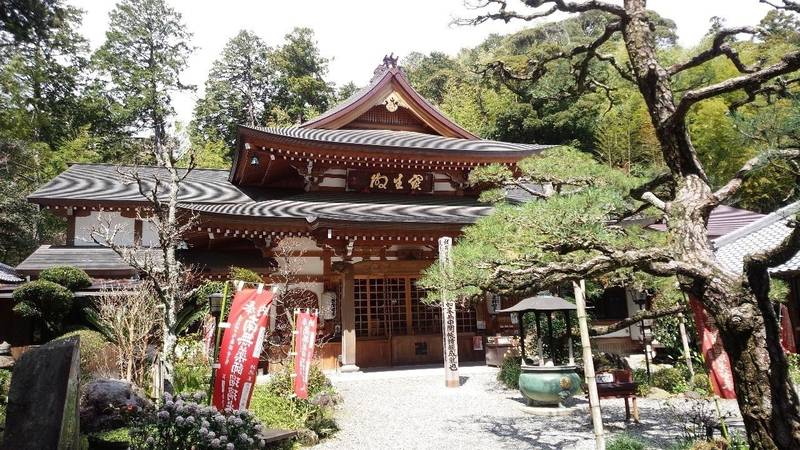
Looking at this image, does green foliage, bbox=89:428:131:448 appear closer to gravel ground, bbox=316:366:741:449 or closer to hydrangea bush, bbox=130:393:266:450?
hydrangea bush, bbox=130:393:266:450

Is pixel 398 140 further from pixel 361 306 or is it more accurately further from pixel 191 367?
pixel 191 367

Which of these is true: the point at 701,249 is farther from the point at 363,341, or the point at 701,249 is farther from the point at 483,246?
the point at 363,341

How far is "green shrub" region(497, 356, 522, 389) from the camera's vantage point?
10047mm

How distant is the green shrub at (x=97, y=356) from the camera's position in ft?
30.1

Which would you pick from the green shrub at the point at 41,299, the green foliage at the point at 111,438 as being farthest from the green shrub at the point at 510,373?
the green shrub at the point at 41,299

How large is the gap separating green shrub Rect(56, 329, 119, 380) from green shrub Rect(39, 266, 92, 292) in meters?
1.45

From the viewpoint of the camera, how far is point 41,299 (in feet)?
34.3

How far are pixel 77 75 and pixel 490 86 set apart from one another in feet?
80.6

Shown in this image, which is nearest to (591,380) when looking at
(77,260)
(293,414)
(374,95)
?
(293,414)

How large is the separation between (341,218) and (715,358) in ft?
25.2

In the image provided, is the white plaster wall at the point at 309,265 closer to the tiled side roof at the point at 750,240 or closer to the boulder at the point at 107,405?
the boulder at the point at 107,405

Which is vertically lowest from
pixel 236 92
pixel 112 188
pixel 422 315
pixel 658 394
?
pixel 658 394

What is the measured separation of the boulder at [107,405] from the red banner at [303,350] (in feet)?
6.42

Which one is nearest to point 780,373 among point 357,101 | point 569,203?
point 569,203
